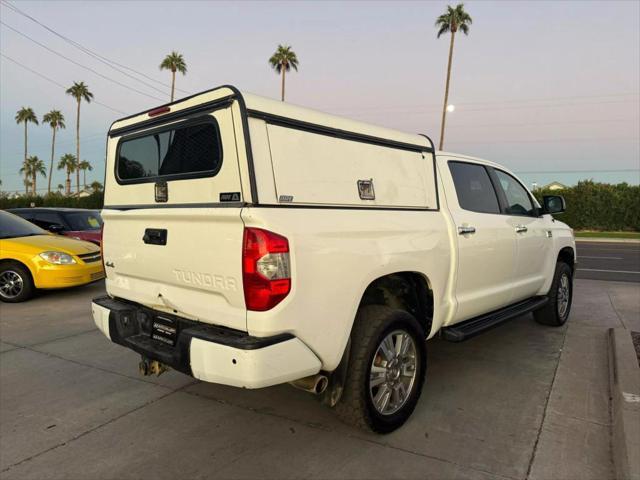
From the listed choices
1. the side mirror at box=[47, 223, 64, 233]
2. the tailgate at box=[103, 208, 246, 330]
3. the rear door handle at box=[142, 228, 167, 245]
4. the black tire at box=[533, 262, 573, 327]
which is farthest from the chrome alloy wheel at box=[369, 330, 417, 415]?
the side mirror at box=[47, 223, 64, 233]

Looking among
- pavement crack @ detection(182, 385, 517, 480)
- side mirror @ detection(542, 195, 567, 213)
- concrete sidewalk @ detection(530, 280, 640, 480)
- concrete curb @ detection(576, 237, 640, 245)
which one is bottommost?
pavement crack @ detection(182, 385, 517, 480)

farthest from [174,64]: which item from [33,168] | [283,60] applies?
[33,168]

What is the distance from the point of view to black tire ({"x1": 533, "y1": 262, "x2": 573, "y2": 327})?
5508 millimetres

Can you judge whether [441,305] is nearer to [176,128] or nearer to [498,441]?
[498,441]

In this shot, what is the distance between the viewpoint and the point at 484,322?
13.3 ft

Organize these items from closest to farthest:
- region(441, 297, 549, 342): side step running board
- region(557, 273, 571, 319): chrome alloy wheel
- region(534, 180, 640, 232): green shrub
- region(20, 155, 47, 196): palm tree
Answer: region(441, 297, 549, 342): side step running board
region(557, 273, 571, 319): chrome alloy wheel
region(534, 180, 640, 232): green shrub
region(20, 155, 47, 196): palm tree

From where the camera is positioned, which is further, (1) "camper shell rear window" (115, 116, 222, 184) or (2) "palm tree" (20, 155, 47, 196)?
(2) "palm tree" (20, 155, 47, 196)

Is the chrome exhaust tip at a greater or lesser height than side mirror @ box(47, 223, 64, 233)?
lesser

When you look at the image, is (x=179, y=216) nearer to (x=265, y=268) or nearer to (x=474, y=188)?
(x=265, y=268)

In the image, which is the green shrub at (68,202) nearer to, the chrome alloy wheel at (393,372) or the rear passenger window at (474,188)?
the rear passenger window at (474,188)

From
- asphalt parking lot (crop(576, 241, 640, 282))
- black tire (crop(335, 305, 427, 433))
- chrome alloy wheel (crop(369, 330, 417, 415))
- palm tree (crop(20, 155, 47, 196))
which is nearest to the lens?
black tire (crop(335, 305, 427, 433))

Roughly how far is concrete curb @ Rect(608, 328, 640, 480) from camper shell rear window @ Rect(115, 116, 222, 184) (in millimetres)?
2811

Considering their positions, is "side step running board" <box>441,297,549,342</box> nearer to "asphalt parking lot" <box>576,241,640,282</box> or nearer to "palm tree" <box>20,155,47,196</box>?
"asphalt parking lot" <box>576,241,640,282</box>

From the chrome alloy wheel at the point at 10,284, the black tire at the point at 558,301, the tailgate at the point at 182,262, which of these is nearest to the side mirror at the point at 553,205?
the black tire at the point at 558,301
